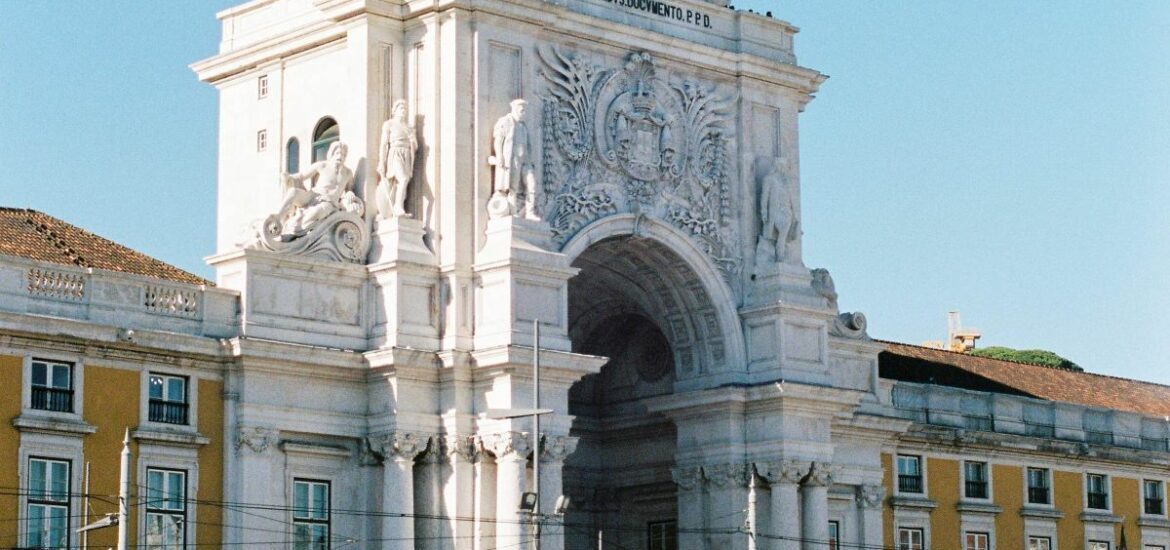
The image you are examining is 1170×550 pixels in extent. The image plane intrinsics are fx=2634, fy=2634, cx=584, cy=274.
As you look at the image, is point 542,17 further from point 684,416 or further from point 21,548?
point 21,548

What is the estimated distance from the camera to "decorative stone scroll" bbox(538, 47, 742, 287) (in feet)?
183

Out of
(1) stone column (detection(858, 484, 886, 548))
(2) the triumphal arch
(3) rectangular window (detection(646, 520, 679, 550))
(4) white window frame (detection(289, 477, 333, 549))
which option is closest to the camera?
(4) white window frame (detection(289, 477, 333, 549))

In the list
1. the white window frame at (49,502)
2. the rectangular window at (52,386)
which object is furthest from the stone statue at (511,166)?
the white window frame at (49,502)

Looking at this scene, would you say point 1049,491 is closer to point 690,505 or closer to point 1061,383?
point 1061,383

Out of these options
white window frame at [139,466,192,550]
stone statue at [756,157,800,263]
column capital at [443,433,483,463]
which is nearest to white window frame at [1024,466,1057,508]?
stone statue at [756,157,800,263]

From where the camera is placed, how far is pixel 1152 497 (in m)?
73.9

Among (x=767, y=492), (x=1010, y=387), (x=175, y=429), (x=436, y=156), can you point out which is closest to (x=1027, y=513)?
(x=1010, y=387)

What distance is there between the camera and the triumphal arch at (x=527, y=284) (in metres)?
52.6

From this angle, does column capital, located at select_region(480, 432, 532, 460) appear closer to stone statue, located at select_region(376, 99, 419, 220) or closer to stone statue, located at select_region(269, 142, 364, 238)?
stone statue, located at select_region(376, 99, 419, 220)

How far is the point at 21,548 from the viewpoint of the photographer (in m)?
47.8

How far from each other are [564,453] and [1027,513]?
19890 mm

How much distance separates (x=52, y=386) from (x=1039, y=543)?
1206 inches

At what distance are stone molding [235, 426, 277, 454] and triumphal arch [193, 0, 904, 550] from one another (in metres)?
0.05

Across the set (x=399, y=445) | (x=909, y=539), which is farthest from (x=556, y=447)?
(x=909, y=539)
